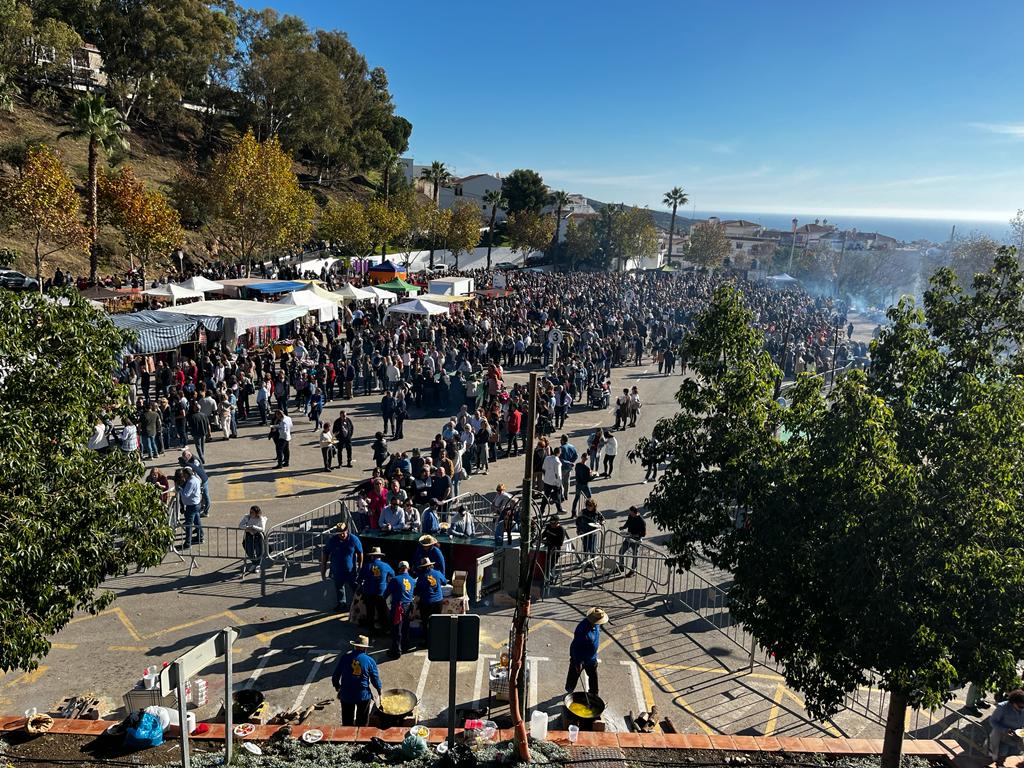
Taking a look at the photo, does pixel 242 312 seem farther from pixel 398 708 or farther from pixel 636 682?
pixel 636 682

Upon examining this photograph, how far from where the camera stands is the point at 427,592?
34.5ft

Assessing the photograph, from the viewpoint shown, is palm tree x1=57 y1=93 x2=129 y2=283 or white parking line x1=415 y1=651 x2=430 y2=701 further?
palm tree x1=57 y1=93 x2=129 y2=283

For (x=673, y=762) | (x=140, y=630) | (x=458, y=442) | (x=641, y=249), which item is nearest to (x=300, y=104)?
(x=641, y=249)

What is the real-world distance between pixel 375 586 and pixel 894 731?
21.8 ft

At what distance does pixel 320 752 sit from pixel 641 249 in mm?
83026

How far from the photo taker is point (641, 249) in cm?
8650

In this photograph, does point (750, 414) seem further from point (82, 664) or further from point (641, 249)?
point (641, 249)

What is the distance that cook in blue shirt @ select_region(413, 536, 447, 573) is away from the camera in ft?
36.0

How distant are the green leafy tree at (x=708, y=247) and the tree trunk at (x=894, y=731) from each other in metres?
88.7

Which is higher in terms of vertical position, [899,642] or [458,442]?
[899,642]

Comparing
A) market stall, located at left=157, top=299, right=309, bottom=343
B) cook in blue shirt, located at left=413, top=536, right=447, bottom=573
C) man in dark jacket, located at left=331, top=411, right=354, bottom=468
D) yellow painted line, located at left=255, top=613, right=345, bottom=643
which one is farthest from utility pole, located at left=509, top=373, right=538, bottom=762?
market stall, located at left=157, top=299, right=309, bottom=343

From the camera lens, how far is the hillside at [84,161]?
42.0m

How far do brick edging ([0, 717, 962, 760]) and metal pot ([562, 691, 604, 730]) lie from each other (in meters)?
0.41

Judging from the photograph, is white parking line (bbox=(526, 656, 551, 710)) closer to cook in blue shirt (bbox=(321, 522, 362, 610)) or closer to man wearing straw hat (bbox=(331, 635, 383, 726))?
man wearing straw hat (bbox=(331, 635, 383, 726))
